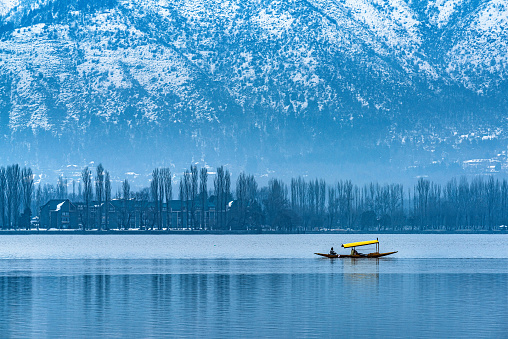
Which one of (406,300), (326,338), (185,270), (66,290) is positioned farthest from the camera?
(185,270)

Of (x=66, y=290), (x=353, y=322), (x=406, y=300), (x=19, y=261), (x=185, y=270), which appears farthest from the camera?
(x=19, y=261)

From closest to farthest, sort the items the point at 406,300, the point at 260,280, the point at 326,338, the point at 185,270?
the point at 326,338 < the point at 406,300 < the point at 260,280 < the point at 185,270

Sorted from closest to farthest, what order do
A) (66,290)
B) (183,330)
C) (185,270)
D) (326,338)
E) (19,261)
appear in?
(326,338)
(183,330)
(66,290)
(185,270)
(19,261)

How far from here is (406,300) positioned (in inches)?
1847

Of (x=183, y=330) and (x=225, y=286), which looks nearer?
(x=183, y=330)

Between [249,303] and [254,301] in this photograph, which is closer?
[249,303]

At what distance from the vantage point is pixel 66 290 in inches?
2078

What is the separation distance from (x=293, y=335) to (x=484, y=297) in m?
18.0

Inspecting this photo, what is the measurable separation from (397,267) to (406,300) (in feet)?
95.6

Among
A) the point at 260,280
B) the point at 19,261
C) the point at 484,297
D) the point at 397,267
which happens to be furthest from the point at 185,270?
the point at 484,297

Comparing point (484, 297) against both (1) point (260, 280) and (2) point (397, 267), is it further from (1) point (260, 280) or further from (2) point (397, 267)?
(2) point (397, 267)

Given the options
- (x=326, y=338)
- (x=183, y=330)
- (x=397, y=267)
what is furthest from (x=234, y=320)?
(x=397, y=267)

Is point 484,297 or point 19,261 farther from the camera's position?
point 19,261

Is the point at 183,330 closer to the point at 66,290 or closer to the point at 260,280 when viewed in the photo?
the point at 66,290
